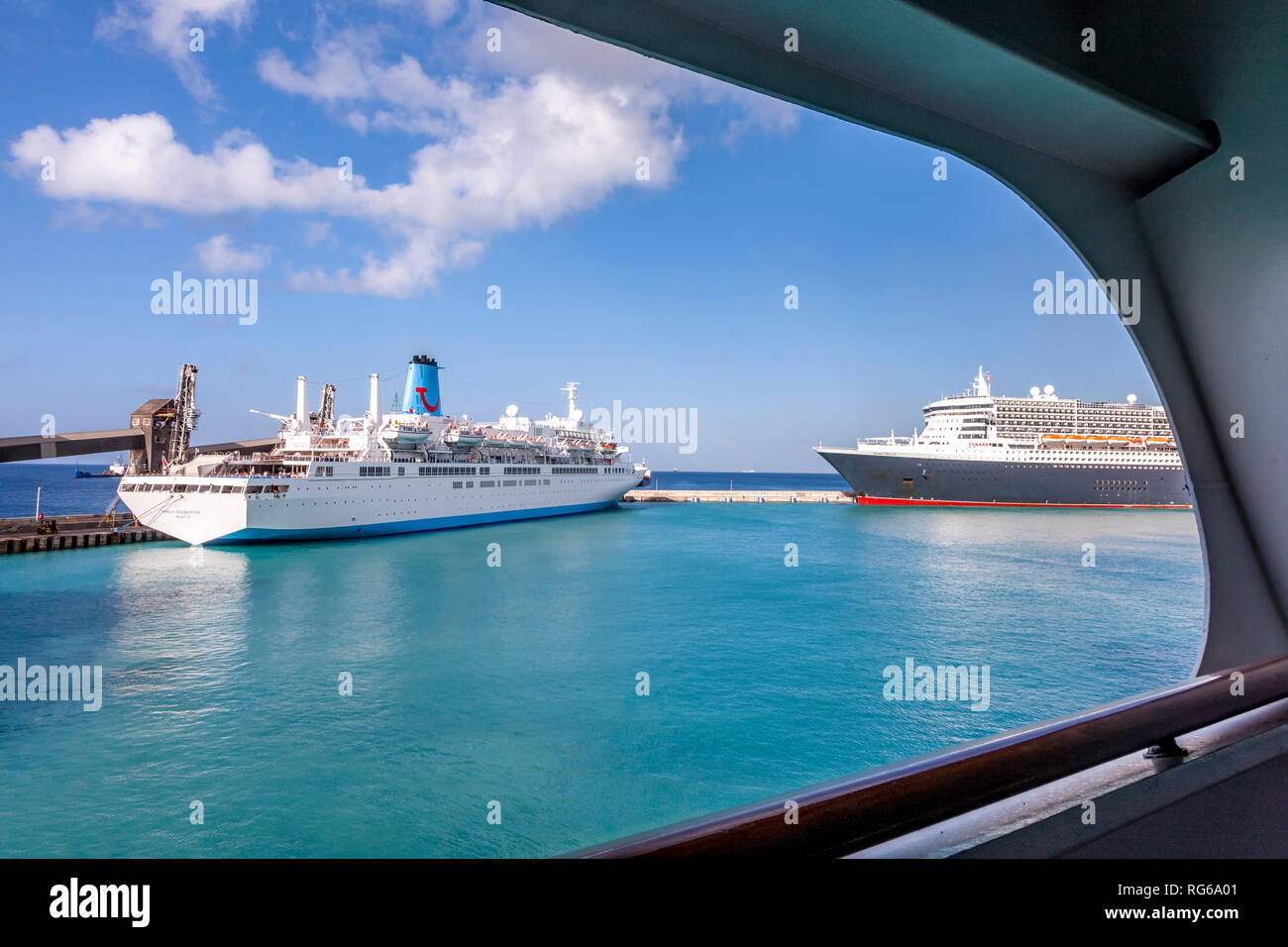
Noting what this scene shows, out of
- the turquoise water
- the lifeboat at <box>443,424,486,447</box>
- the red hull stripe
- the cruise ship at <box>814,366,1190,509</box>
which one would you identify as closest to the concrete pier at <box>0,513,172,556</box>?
the turquoise water

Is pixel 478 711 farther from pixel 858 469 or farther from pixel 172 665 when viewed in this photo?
pixel 858 469

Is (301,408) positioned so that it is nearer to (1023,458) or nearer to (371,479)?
(371,479)

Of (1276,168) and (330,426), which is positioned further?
(330,426)

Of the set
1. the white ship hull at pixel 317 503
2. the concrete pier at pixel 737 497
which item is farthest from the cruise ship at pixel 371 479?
the concrete pier at pixel 737 497

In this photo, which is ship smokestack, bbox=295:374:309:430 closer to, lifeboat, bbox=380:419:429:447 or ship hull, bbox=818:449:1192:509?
lifeboat, bbox=380:419:429:447

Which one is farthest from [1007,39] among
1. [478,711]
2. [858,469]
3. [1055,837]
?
[858,469]
